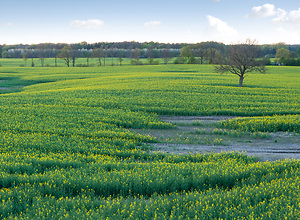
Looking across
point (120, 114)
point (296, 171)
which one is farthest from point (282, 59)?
point (296, 171)

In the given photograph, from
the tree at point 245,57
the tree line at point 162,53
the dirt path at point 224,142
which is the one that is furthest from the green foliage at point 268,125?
the tree line at point 162,53

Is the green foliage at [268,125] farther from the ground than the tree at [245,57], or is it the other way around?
the tree at [245,57]

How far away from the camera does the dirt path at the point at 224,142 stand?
14305 mm

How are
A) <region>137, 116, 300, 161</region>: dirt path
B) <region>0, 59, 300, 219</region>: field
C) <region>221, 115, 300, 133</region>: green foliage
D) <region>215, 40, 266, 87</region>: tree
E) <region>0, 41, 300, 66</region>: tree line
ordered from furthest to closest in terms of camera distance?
<region>0, 41, 300, 66</region>: tree line, <region>215, 40, 266, 87</region>: tree, <region>221, 115, 300, 133</region>: green foliage, <region>137, 116, 300, 161</region>: dirt path, <region>0, 59, 300, 219</region>: field

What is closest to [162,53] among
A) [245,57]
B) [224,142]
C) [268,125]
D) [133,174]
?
[245,57]

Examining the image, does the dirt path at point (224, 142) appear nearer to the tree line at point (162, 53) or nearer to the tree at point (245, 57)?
the tree at point (245, 57)

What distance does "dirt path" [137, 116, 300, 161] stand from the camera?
14.3 m

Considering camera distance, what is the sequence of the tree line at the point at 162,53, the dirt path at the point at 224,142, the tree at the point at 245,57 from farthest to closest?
the tree line at the point at 162,53 → the tree at the point at 245,57 → the dirt path at the point at 224,142

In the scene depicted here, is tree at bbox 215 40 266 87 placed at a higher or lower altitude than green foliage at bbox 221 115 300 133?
higher

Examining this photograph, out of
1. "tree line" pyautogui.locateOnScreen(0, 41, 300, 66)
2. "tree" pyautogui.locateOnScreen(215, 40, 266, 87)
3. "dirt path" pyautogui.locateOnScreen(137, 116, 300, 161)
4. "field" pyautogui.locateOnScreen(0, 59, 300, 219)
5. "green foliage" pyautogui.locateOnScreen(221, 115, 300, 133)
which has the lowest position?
"dirt path" pyautogui.locateOnScreen(137, 116, 300, 161)

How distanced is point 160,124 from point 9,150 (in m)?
9.91

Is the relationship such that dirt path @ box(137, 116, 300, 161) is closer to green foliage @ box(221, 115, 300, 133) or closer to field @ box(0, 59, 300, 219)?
field @ box(0, 59, 300, 219)

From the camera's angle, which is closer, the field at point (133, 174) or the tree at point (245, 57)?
the field at point (133, 174)

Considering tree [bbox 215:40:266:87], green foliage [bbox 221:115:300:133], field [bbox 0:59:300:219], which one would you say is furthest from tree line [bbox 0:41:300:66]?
field [bbox 0:59:300:219]
